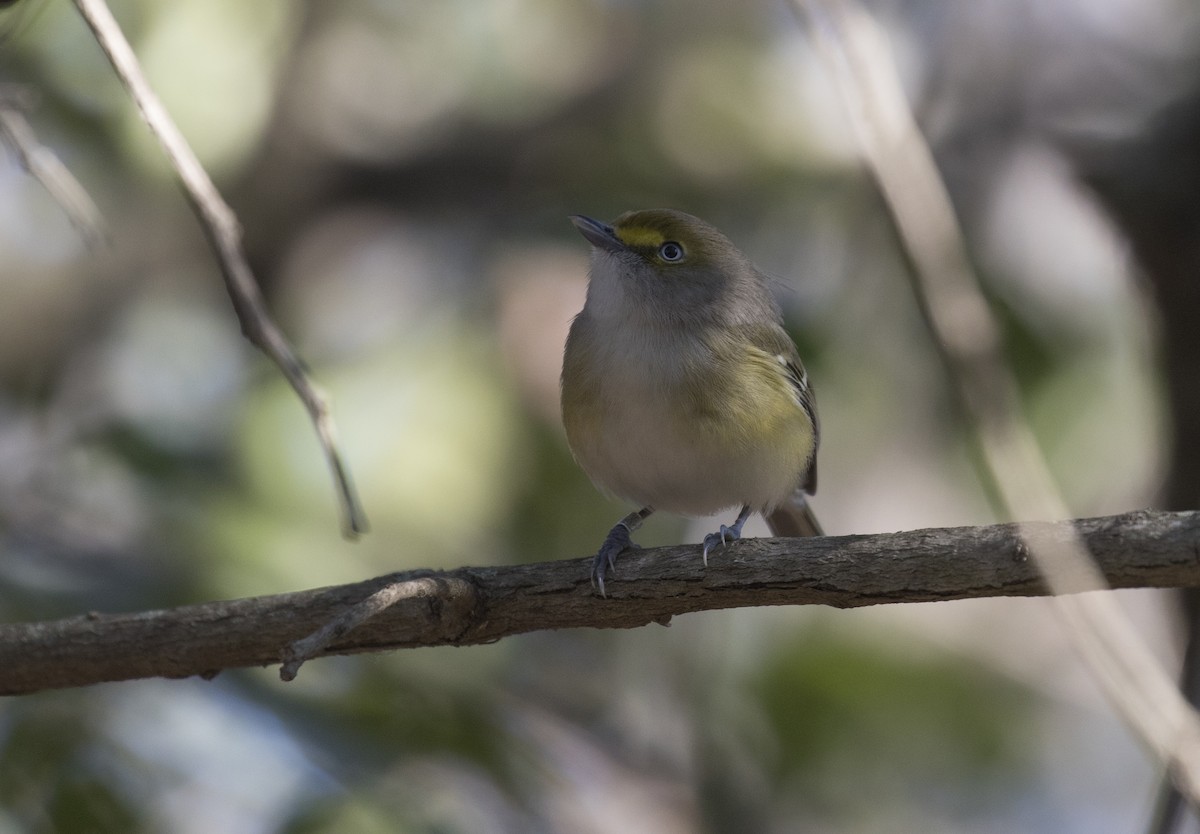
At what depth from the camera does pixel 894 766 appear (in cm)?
566

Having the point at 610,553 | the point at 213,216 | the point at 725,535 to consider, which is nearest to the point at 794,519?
the point at 725,535

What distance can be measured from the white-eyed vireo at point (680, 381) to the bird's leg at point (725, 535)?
0.01 m

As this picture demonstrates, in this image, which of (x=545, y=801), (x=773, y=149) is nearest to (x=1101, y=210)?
(x=773, y=149)

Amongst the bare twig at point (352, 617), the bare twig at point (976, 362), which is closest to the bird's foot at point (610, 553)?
the bare twig at point (352, 617)

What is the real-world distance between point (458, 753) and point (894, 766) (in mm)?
2417

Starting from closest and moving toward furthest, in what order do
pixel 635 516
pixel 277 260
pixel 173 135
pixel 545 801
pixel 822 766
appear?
pixel 173 135
pixel 635 516
pixel 545 801
pixel 822 766
pixel 277 260

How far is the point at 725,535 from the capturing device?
10.8 feet

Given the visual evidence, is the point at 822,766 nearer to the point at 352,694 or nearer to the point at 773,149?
the point at 352,694

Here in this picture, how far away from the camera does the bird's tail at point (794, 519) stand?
15.8ft

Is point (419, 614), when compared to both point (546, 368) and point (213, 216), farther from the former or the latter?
point (546, 368)

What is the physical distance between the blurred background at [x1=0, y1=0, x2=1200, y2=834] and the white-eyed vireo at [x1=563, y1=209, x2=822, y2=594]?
0.96m

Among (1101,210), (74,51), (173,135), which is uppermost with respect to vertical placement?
(74,51)

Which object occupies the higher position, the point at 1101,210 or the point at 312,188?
the point at 312,188

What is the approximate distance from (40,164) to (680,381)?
183 cm
